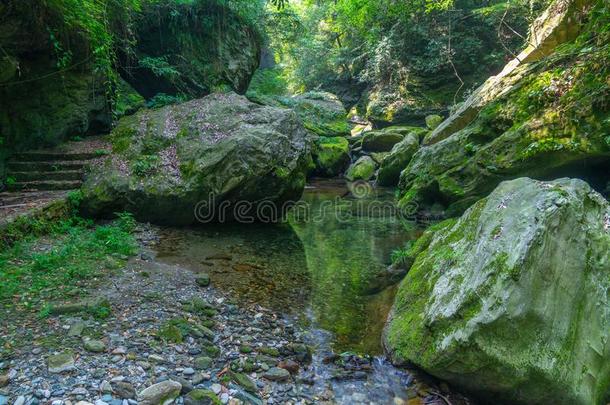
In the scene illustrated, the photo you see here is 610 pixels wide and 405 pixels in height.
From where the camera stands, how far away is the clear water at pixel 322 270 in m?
4.11

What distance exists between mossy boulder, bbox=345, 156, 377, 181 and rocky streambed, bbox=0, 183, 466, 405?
9.63m

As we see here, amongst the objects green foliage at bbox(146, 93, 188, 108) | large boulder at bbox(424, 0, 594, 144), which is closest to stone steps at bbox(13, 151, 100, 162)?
green foliage at bbox(146, 93, 188, 108)

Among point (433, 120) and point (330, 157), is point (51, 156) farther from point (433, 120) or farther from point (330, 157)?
point (433, 120)

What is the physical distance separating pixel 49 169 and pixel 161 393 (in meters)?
6.94

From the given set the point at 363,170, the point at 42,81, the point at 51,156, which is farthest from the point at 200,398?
the point at 363,170

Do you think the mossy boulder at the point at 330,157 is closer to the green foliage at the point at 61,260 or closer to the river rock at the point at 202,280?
the green foliage at the point at 61,260

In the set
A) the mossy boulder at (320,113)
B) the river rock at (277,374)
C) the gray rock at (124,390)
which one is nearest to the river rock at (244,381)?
the river rock at (277,374)

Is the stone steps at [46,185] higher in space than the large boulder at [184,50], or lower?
lower

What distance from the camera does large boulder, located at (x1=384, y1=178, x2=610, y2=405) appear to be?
2873 millimetres

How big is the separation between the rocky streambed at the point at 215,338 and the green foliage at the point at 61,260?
1.01 feet

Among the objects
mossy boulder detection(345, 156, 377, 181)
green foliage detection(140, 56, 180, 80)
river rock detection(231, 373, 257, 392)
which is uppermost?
green foliage detection(140, 56, 180, 80)

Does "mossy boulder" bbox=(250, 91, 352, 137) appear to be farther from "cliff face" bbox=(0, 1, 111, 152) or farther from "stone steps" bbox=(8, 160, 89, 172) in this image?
"stone steps" bbox=(8, 160, 89, 172)

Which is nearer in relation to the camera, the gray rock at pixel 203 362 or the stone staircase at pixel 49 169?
the gray rock at pixel 203 362

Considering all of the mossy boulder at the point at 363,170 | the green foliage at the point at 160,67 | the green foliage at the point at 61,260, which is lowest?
the green foliage at the point at 61,260
